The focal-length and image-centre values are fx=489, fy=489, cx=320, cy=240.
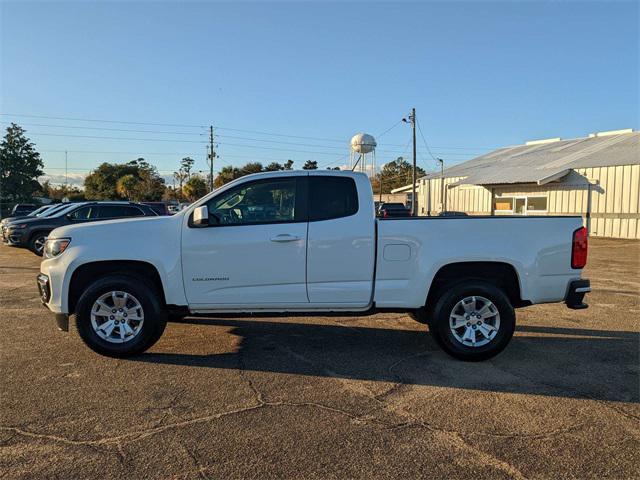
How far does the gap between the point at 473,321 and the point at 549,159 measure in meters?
27.2

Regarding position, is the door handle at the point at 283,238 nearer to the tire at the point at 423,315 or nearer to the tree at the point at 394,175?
the tire at the point at 423,315

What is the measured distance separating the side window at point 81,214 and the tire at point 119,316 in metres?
10.8

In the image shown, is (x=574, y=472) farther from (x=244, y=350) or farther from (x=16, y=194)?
(x=16, y=194)

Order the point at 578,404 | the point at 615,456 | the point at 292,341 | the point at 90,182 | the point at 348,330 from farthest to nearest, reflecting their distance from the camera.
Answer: the point at 90,182, the point at 348,330, the point at 292,341, the point at 578,404, the point at 615,456

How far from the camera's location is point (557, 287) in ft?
17.1

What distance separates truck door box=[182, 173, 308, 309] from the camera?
5098 mm

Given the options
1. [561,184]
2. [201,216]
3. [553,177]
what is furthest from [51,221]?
[561,184]

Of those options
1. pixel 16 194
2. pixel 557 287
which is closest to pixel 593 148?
pixel 557 287

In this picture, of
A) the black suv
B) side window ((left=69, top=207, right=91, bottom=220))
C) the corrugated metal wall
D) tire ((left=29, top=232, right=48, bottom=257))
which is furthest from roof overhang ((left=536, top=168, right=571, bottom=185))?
tire ((left=29, top=232, right=48, bottom=257))

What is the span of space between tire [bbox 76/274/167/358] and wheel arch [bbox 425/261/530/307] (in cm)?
295

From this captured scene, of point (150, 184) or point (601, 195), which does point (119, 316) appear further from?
point (150, 184)

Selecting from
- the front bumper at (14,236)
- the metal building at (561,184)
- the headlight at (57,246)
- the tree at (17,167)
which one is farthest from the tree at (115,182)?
the headlight at (57,246)

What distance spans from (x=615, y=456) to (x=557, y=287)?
7.43ft

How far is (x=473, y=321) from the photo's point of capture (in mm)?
5168
